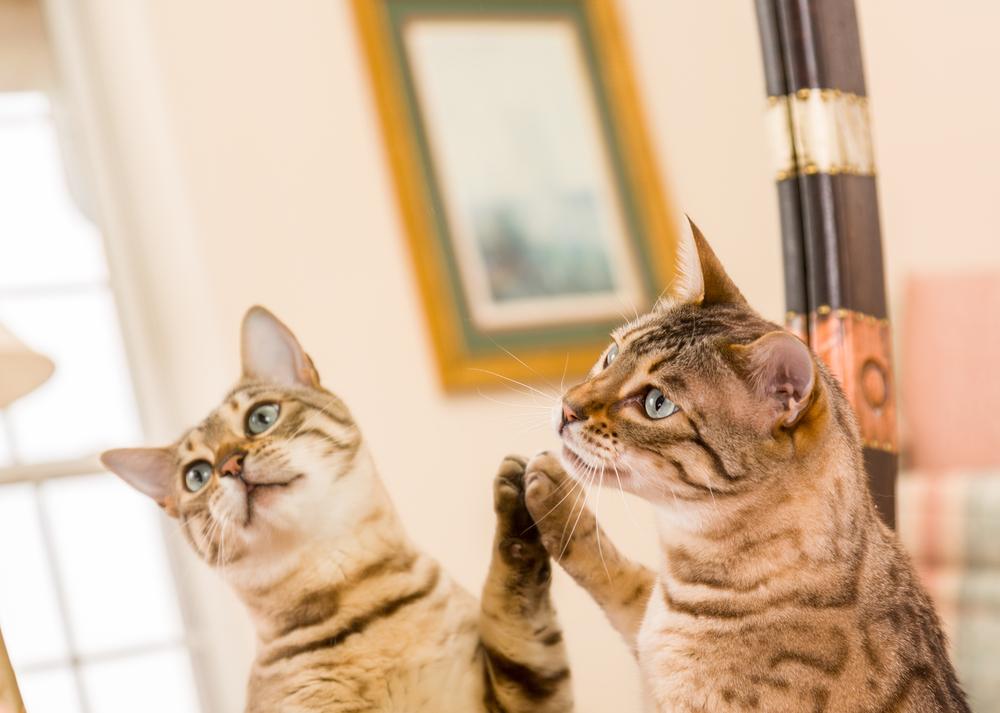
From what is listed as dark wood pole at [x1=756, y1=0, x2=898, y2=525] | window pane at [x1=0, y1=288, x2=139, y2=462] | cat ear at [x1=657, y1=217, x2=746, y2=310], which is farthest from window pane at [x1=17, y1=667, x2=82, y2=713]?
dark wood pole at [x1=756, y1=0, x2=898, y2=525]

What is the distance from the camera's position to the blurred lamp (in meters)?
0.47

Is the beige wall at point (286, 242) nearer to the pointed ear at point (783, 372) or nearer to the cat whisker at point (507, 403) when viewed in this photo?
the cat whisker at point (507, 403)

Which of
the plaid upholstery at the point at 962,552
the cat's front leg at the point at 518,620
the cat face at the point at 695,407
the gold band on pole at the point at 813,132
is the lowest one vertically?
the plaid upholstery at the point at 962,552

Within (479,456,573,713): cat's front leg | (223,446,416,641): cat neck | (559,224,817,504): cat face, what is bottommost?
(479,456,573,713): cat's front leg

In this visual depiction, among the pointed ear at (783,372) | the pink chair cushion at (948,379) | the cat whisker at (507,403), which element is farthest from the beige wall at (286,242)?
the pink chair cushion at (948,379)

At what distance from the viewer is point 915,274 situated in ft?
2.38

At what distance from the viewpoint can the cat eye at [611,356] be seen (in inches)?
20.1

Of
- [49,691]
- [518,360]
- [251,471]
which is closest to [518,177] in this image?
[518,360]

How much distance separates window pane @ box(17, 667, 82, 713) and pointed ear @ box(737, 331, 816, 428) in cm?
34

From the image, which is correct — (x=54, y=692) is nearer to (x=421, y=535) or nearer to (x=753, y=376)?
(x=421, y=535)

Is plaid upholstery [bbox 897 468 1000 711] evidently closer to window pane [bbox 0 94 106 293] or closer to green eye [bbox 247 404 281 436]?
green eye [bbox 247 404 281 436]

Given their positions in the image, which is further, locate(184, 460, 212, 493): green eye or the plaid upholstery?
the plaid upholstery

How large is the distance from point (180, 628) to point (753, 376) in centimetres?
28

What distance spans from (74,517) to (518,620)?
0.21 metres
